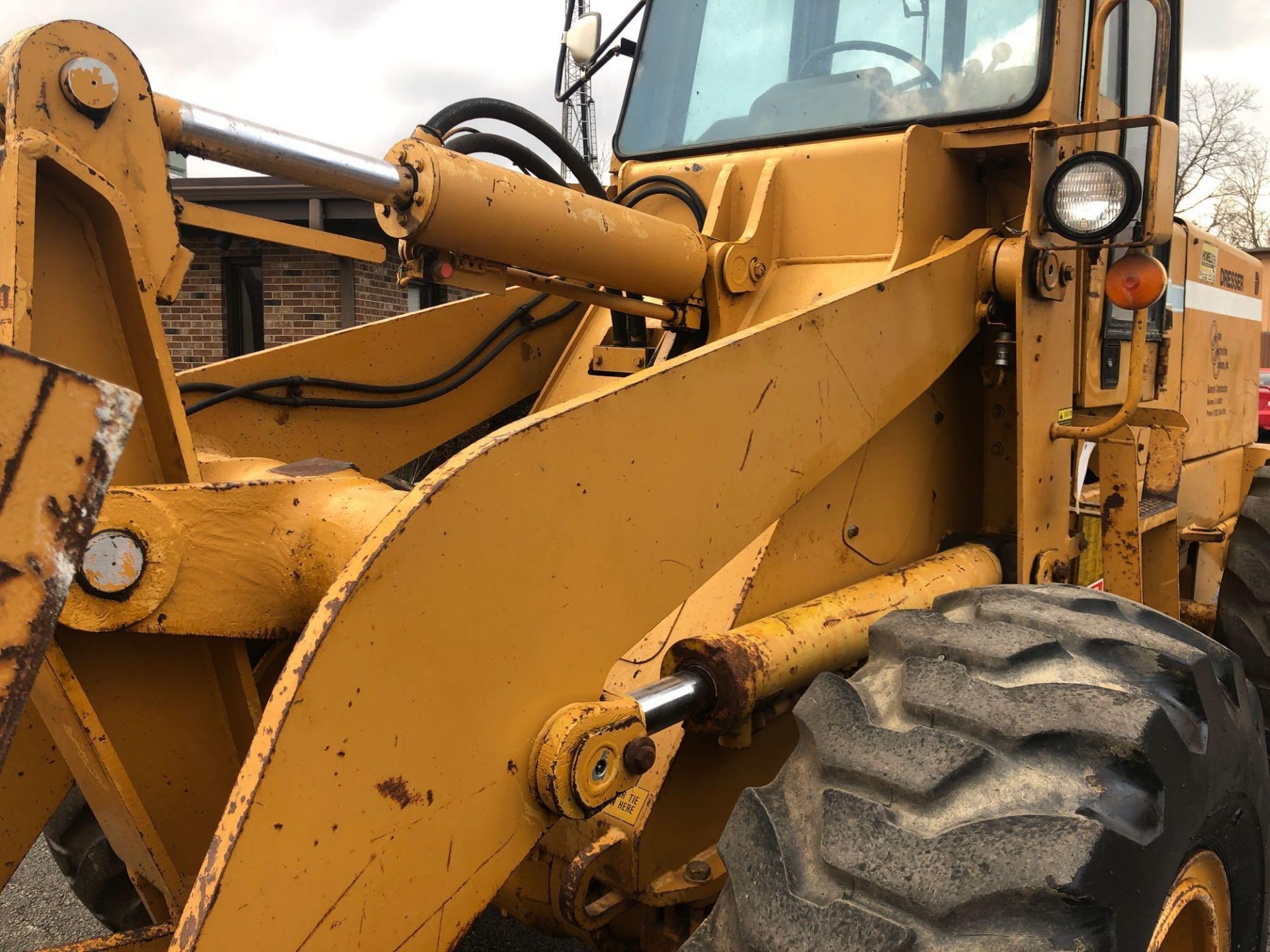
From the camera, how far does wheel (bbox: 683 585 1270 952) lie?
1464 millimetres

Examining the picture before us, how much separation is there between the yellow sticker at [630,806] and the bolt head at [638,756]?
0.42 metres

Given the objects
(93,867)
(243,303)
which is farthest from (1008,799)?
(243,303)

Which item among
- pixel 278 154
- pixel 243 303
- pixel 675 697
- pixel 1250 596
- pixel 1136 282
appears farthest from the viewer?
pixel 243 303

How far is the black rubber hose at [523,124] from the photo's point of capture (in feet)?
7.78

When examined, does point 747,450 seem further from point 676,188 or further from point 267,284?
point 267,284

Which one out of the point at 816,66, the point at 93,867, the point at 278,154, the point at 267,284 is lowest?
the point at 93,867

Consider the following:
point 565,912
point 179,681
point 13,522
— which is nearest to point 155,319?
point 179,681

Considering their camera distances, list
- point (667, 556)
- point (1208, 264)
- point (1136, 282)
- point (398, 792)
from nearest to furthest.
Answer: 1. point (398, 792)
2. point (667, 556)
3. point (1136, 282)
4. point (1208, 264)

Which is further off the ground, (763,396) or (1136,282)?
(1136,282)

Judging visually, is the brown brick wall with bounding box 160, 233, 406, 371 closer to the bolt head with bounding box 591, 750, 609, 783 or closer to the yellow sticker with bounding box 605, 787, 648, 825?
the yellow sticker with bounding box 605, 787, 648, 825

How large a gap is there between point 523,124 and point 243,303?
1138 cm

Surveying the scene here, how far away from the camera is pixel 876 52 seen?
9.80 ft

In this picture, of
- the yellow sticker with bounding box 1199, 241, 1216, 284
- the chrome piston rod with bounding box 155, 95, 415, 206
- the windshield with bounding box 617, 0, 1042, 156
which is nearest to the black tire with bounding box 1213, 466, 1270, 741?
the yellow sticker with bounding box 1199, 241, 1216, 284

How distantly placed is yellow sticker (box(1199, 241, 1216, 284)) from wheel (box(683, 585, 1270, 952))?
2394 mm
